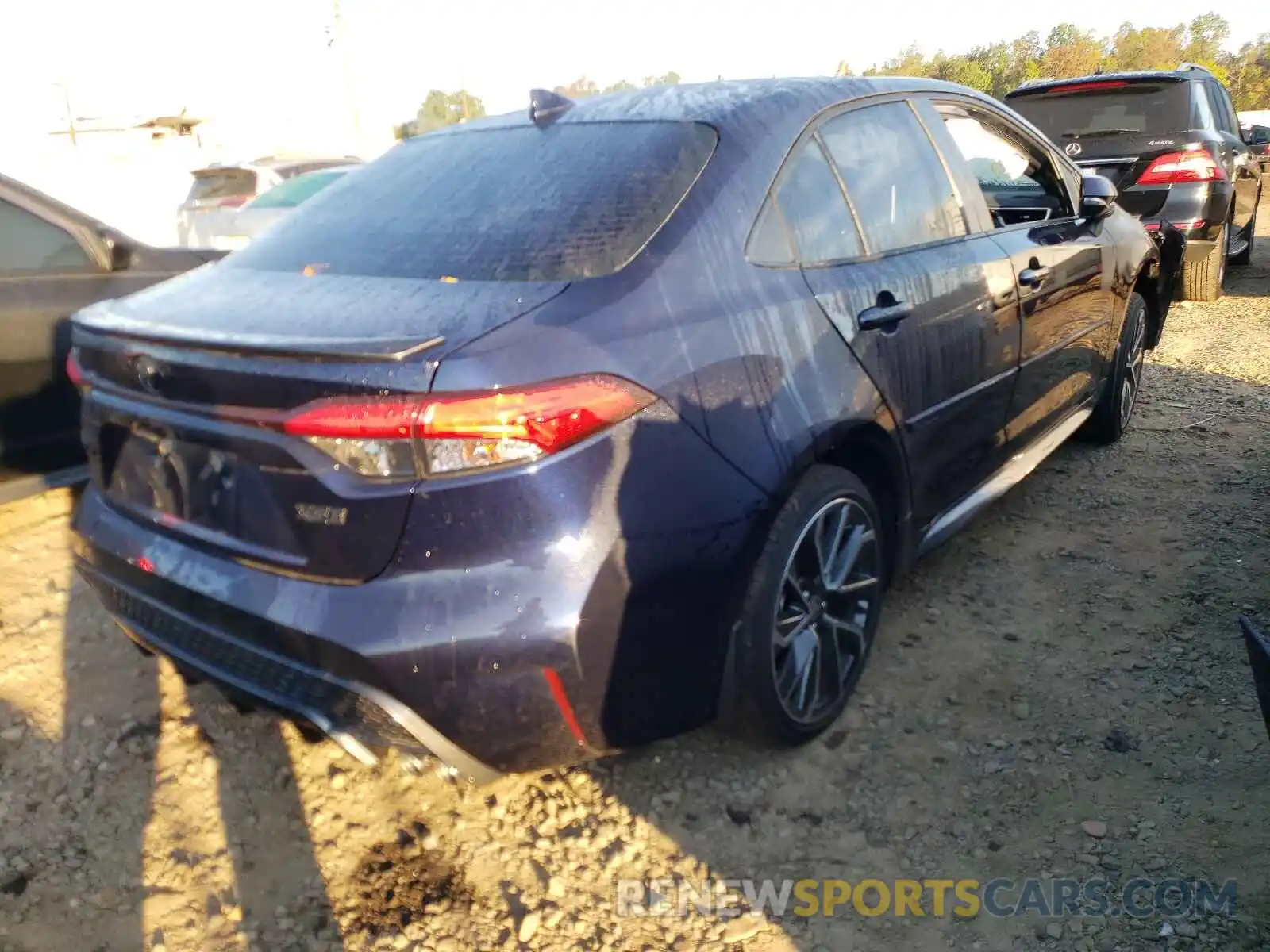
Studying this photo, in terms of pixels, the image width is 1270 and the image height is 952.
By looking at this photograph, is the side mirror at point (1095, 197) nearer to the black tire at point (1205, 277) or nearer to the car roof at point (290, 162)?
the black tire at point (1205, 277)

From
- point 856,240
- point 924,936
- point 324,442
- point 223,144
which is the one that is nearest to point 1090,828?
point 924,936

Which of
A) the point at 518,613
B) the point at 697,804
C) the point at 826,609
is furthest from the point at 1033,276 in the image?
the point at 518,613

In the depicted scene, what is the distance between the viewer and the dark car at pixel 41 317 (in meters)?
3.87

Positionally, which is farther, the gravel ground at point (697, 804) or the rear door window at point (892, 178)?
the rear door window at point (892, 178)

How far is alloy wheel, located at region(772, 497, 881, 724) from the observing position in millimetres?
2434

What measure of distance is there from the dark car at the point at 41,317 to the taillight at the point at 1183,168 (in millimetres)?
6427

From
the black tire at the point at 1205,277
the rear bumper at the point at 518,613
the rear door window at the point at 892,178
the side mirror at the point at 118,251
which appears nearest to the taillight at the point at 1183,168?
the black tire at the point at 1205,277

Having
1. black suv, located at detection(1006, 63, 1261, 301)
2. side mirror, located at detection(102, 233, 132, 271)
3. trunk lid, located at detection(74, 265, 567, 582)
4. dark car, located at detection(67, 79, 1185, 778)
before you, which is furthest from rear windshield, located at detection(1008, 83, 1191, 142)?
trunk lid, located at detection(74, 265, 567, 582)

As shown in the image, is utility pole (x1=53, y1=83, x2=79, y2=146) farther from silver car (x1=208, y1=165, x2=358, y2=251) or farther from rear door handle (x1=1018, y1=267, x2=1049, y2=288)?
rear door handle (x1=1018, y1=267, x2=1049, y2=288)

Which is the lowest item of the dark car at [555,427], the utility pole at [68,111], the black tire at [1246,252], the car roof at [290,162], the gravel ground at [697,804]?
the gravel ground at [697,804]

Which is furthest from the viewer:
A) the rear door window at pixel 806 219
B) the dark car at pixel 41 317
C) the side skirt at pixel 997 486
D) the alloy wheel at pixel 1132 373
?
the alloy wheel at pixel 1132 373

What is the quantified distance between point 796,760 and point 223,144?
83.5 ft

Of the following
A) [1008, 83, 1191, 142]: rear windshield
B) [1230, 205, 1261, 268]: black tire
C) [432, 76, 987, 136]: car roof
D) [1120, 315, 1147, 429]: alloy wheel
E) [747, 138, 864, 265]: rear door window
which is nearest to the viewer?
[747, 138, 864, 265]: rear door window

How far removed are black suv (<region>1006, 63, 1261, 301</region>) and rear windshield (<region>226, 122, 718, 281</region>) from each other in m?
5.35
